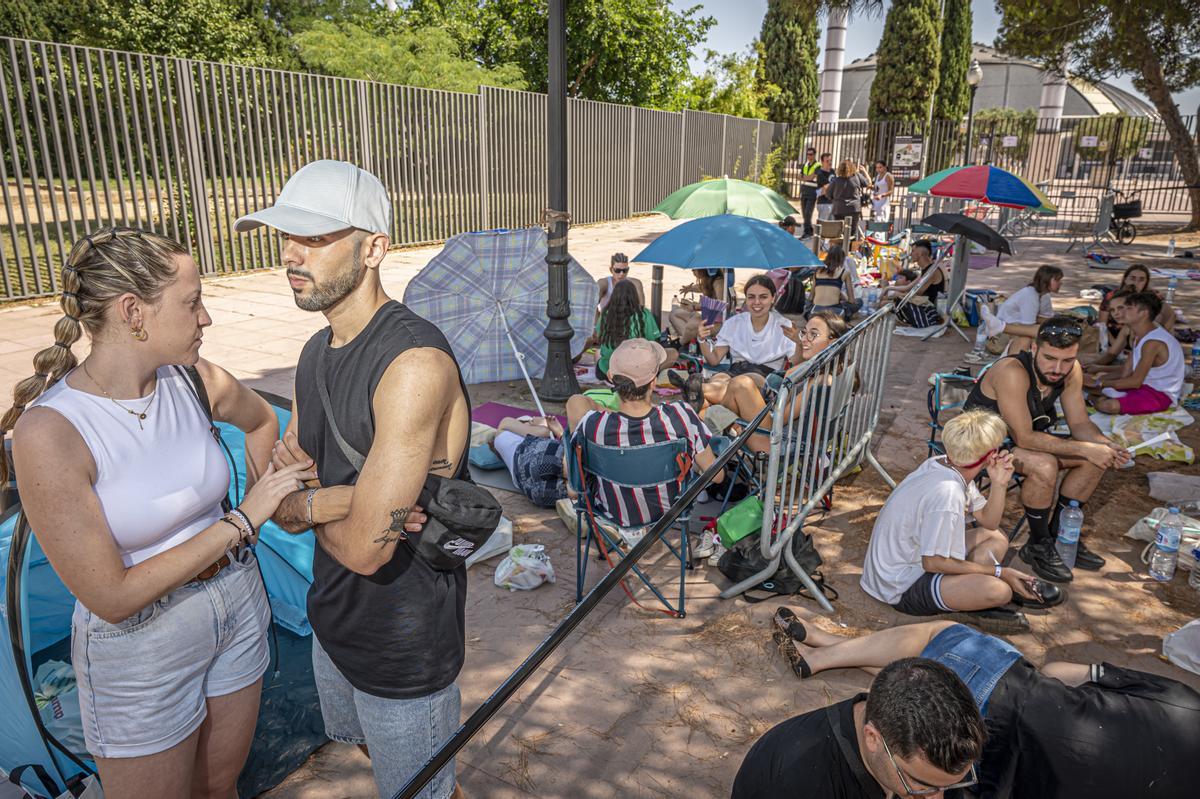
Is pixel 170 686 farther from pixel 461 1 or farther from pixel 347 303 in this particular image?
pixel 461 1

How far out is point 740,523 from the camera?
442 centimetres

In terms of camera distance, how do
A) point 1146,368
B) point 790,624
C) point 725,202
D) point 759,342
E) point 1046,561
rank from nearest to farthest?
point 790,624, point 1046,561, point 1146,368, point 759,342, point 725,202

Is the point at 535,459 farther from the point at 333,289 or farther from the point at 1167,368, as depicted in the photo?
the point at 1167,368

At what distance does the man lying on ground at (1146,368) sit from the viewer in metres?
6.11

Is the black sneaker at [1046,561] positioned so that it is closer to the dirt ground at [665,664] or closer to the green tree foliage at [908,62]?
the dirt ground at [665,664]

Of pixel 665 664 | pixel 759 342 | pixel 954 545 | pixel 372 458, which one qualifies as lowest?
pixel 665 664

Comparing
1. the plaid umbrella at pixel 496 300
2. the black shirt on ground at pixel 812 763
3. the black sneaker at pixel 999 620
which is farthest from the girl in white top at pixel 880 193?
the black shirt on ground at pixel 812 763

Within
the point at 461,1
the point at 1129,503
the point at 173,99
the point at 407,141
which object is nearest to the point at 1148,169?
the point at 461,1

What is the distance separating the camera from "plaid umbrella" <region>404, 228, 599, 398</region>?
6113 millimetres

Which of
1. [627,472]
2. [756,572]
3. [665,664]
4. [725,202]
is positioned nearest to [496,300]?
[627,472]

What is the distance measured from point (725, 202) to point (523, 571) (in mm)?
5565

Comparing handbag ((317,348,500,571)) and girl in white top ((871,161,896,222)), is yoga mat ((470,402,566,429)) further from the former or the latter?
girl in white top ((871,161,896,222))

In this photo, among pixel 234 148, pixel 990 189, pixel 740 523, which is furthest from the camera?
pixel 234 148

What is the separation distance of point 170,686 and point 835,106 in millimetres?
64592
